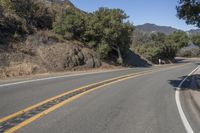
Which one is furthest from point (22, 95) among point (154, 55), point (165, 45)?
point (165, 45)

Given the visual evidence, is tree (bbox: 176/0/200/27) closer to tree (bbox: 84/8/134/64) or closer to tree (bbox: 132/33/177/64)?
tree (bbox: 84/8/134/64)

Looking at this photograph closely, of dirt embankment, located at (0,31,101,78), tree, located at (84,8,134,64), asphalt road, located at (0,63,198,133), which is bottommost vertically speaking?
asphalt road, located at (0,63,198,133)

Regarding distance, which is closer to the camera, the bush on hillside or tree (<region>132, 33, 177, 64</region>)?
the bush on hillside

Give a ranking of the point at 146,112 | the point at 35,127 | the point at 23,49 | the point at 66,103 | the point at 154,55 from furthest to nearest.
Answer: the point at 154,55 < the point at 23,49 < the point at 66,103 < the point at 146,112 < the point at 35,127

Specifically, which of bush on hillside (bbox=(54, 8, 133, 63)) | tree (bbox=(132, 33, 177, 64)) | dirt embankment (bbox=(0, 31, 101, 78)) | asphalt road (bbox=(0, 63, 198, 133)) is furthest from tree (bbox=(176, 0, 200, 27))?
tree (bbox=(132, 33, 177, 64))

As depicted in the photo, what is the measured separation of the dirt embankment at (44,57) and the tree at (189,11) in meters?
12.9

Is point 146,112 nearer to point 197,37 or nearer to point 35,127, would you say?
point 35,127

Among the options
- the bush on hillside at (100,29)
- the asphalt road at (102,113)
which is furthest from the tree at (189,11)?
the bush on hillside at (100,29)

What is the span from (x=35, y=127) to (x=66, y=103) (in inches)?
128

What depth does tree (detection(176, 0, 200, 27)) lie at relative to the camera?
14227 millimetres

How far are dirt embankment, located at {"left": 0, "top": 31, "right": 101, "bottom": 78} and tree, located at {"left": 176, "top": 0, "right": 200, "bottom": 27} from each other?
12.9m

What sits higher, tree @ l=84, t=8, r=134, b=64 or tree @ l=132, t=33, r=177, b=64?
tree @ l=84, t=8, r=134, b=64

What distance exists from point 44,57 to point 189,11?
17.9 metres

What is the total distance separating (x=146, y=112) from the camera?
9656 millimetres
